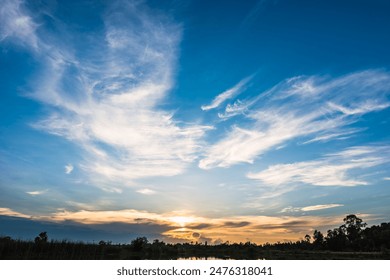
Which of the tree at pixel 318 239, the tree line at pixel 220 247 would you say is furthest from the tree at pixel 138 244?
the tree at pixel 318 239

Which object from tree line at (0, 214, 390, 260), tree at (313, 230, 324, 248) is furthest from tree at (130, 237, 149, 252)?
tree at (313, 230, 324, 248)

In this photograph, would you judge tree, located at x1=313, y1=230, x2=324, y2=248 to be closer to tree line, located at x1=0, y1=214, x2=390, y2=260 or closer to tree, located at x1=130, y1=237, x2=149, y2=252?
tree line, located at x1=0, y1=214, x2=390, y2=260

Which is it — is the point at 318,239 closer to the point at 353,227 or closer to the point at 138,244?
the point at 353,227

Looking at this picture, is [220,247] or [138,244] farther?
[220,247]

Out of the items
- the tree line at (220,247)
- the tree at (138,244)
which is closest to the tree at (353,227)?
the tree line at (220,247)

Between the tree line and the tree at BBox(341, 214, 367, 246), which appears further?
the tree at BBox(341, 214, 367, 246)

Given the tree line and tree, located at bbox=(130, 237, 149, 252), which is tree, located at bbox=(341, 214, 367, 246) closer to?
the tree line

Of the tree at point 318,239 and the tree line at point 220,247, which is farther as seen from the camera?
the tree at point 318,239

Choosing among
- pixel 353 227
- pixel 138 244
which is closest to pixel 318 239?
pixel 353 227

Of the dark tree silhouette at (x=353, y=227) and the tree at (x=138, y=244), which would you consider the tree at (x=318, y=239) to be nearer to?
the dark tree silhouette at (x=353, y=227)

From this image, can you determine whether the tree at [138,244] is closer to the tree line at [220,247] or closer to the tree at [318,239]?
the tree line at [220,247]
